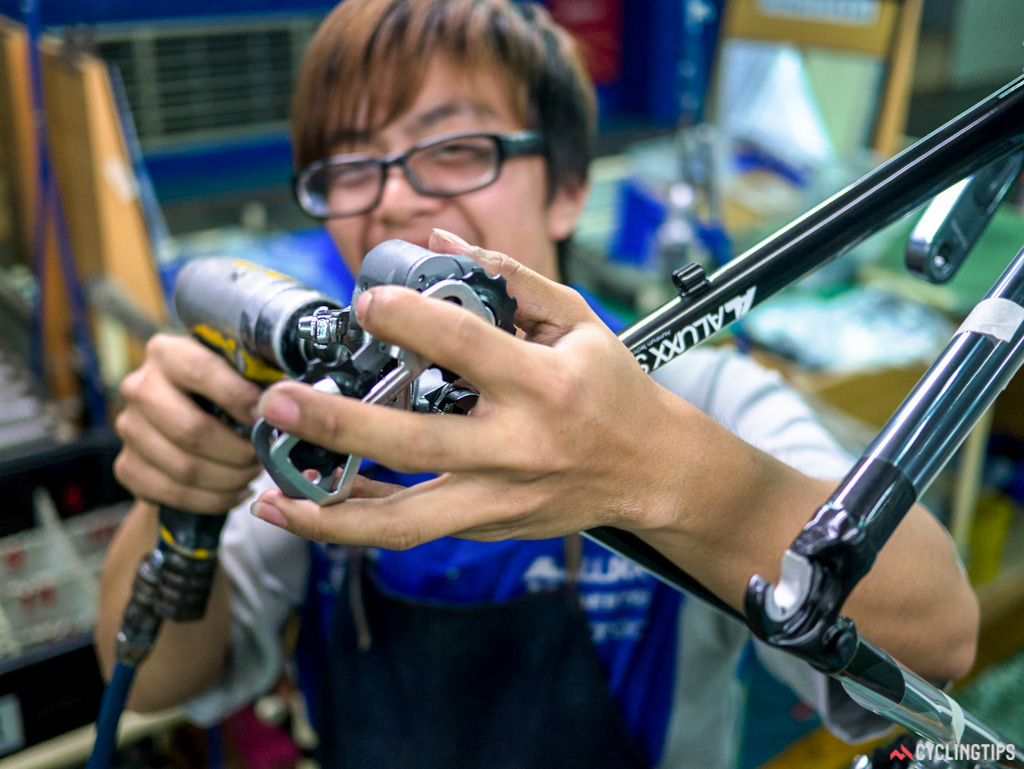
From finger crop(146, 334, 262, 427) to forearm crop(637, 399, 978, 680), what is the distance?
1.10ft

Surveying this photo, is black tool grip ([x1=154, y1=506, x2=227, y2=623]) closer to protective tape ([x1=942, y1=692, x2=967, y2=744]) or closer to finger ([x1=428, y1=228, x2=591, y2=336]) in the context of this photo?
finger ([x1=428, y1=228, x2=591, y2=336])

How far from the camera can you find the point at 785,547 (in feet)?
1.49

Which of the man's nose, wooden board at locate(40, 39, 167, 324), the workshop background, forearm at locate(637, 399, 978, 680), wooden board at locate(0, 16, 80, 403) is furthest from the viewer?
wooden board at locate(0, 16, 80, 403)

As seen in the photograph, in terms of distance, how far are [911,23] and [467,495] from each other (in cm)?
175

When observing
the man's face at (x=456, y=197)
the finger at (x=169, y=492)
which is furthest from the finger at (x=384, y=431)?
the man's face at (x=456, y=197)

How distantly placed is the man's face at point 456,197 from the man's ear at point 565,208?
0.04 meters

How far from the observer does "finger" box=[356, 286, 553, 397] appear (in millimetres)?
301

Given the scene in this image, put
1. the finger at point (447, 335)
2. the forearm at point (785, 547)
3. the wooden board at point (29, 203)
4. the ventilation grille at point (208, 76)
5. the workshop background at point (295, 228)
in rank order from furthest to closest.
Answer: the ventilation grille at point (208, 76), the wooden board at point (29, 203), the workshop background at point (295, 228), the forearm at point (785, 547), the finger at point (447, 335)

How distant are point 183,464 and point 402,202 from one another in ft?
1.06

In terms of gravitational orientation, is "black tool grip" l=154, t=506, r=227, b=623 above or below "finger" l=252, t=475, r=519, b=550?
below

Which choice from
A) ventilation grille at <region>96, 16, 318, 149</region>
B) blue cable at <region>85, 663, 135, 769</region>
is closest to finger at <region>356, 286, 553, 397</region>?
blue cable at <region>85, 663, 135, 769</region>

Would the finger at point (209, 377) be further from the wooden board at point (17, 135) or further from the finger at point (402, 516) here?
the wooden board at point (17, 135)

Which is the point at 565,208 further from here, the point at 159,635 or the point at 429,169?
the point at 159,635

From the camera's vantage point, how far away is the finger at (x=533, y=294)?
0.36 m
